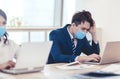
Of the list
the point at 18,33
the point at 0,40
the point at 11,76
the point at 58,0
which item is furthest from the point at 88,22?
the point at 58,0

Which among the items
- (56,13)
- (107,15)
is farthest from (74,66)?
(56,13)

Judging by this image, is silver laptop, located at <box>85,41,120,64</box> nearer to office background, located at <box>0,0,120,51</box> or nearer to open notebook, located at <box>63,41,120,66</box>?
open notebook, located at <box>63,41,120,66</box>

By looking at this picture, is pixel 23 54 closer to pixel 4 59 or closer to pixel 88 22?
pixel 4 59

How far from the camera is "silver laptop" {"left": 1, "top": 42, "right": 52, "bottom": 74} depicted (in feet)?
6.33

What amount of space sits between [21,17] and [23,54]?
104 inches

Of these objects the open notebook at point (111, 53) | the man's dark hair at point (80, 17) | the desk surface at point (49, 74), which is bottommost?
the desk surface at point (49, 74)

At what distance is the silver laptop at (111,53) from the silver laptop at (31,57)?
0.59 meters

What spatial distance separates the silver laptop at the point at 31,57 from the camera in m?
1.93

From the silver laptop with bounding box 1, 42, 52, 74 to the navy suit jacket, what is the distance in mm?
526

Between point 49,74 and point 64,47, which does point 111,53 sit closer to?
point 64,47

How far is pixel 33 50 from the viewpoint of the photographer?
198cm

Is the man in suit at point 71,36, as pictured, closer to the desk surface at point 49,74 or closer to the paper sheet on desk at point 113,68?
the paper sheet on desk at point 113,68

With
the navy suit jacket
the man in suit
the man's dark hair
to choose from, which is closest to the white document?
the navy suit jacket

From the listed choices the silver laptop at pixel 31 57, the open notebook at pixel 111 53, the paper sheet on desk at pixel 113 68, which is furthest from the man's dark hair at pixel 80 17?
the silver laptop at pixel 31 57
